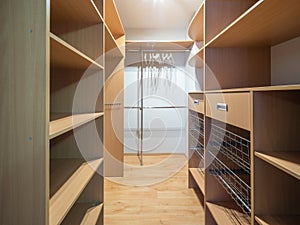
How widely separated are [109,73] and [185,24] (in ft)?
5.08

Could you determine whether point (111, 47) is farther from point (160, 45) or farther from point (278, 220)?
point (278, 220)

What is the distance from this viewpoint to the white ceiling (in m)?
3.04

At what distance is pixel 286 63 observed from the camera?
5.37 feet

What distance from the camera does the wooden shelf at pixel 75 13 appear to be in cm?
134

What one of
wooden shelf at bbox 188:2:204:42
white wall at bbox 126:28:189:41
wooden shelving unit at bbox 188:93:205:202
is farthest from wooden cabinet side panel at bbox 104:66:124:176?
white wall at bbox 126:28:189:41

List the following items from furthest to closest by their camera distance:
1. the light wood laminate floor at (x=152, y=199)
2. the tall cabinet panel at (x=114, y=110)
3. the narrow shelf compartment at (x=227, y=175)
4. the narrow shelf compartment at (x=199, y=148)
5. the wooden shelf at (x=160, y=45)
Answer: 1. the wooden shelf at (x=160, y=45)
2. the tall cabinet panel at (x=114, y=110)
3. the narrow shelf compartment at (x=199, y=148)
4. the light wood laminate floor at (x=152, y=199)
5. the narrow shelf compartment at (x=227, y=175)

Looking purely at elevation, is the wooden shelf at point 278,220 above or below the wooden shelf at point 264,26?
below

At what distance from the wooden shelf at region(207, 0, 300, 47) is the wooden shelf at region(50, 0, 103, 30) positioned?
0.75m

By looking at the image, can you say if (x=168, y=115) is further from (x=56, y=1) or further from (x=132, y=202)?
(x=56, y=1)

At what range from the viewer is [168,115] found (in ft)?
13.5

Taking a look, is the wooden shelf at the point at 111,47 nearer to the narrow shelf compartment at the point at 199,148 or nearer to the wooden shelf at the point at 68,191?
the wooden shelf at the point at 68,191

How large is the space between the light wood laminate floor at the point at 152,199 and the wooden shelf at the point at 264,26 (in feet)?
4.42

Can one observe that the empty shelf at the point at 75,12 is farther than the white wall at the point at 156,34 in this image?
No

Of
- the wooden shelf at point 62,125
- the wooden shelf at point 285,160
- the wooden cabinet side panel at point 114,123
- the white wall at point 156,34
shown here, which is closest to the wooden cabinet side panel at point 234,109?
the wooden shelf at point 285,160
